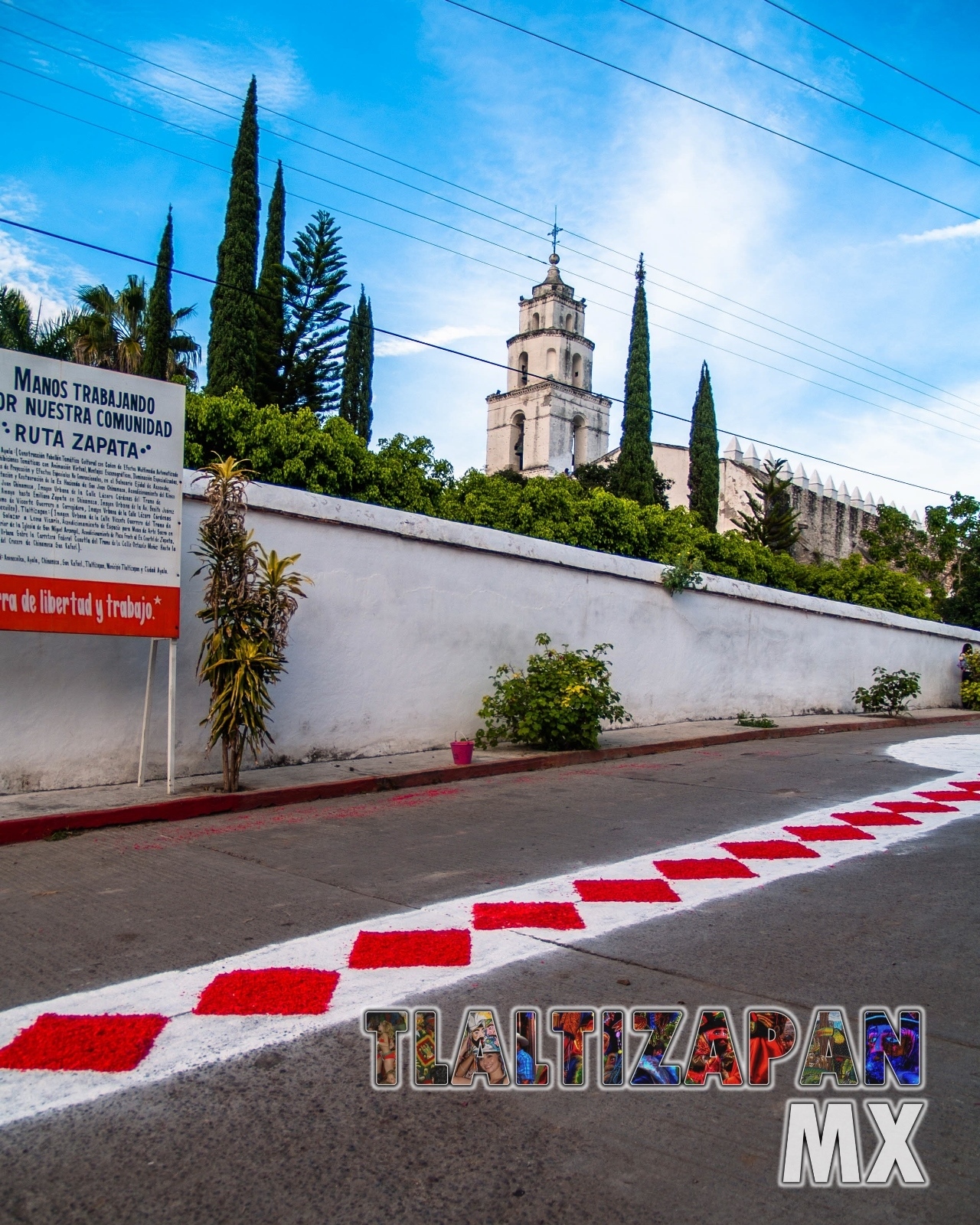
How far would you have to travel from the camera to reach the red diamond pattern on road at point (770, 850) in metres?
6.00

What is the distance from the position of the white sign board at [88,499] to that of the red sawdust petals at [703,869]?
4299mm

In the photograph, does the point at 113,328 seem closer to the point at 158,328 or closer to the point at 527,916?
the point at 158,328

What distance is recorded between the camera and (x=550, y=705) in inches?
424

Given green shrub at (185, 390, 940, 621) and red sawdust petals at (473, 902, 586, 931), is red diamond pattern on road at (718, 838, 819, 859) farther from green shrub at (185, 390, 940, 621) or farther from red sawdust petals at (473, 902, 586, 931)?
green shrub at (185, 390, 940, 621)

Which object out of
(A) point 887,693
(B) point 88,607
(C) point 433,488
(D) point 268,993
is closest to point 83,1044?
(D) point 268,993

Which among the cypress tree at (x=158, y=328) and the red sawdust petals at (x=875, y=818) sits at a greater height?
the cypress tree at (x=158, y=328)

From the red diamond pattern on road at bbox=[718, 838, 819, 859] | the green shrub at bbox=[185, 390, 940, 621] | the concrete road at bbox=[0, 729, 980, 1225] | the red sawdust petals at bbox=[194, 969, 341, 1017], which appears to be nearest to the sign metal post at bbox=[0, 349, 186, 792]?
the concrete road at bbox=[0, 729, 980, 1225]

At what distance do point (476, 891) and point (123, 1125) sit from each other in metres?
2.64

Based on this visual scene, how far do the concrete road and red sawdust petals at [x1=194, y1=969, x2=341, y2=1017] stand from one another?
0.91 feet

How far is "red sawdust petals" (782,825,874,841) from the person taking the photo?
6.54 m

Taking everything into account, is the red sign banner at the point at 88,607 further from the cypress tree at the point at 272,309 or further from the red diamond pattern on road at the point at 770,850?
the cypress tree at the point at 272,309

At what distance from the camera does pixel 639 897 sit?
5008mm

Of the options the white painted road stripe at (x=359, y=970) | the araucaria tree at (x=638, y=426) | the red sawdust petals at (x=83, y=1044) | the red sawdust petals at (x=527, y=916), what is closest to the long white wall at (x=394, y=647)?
the white painted road stripe at (x=359, y=970)

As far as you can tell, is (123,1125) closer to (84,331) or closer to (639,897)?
(639,897)
